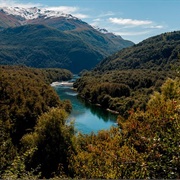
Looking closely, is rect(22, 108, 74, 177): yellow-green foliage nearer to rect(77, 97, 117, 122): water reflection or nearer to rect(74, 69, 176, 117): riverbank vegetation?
rect(77, 97, 117, 122): water reflection

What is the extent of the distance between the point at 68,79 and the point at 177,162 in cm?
18942

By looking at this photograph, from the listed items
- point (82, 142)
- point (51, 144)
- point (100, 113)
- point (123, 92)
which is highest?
point (123, 92)

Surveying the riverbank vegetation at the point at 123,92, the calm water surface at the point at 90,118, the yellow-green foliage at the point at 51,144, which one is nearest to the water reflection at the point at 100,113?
the calm water surface at the point at 90,118

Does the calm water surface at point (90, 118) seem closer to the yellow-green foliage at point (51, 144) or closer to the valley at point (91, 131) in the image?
the valley at point (91, 131)

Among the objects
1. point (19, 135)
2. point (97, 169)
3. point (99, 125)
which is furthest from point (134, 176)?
point (99, 125)

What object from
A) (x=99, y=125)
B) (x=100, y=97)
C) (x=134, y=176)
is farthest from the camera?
(x=100, y=97)

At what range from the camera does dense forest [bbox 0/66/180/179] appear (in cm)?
970

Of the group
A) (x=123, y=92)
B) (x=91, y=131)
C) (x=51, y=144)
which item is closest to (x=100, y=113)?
(x=123, y=92)

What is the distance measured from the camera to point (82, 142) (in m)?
37.3

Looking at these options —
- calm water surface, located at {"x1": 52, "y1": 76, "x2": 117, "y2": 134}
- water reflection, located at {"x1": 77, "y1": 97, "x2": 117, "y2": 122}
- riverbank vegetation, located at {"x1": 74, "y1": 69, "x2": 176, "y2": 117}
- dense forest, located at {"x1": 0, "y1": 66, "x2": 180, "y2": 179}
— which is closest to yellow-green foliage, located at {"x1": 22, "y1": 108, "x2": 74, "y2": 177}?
dense forest, located at {"x1": 0, "y1": 66, "x2": 180, "y2": 179}

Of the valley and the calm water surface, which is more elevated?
the valley

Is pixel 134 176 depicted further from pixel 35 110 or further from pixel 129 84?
pixel 129 84

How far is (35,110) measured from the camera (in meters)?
59.7

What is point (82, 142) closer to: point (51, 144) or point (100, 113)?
point (51, 144)
